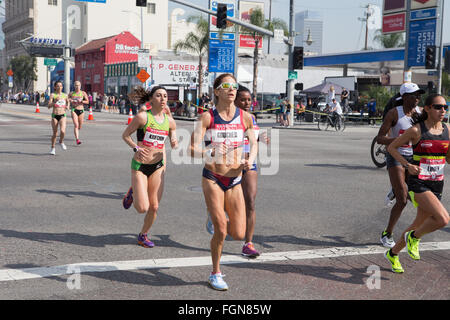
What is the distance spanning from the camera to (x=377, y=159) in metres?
13.8

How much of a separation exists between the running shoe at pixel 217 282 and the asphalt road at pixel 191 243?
0.20 feet

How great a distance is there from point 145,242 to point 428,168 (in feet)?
10.0

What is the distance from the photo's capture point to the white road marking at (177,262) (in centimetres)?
513

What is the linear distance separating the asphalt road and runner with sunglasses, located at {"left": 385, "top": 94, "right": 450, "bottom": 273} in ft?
1.42

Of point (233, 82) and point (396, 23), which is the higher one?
point (396, 23)

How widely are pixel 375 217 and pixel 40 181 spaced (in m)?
6.28

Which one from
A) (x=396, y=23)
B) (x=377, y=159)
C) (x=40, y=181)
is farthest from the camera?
(x=396, y=23)

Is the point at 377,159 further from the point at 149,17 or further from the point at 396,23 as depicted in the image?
the point at 149,17

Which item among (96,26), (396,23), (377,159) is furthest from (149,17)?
(377,159)

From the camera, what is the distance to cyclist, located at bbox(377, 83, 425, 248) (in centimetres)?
637

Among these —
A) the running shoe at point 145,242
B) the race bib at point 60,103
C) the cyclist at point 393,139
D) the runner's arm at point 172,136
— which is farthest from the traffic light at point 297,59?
the running shoe at point 145,242

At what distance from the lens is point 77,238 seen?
6.51 m

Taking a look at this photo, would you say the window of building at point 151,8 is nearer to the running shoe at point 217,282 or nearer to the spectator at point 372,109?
the spectator at point 372,109

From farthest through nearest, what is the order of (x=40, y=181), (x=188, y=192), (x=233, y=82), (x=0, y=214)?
1. (x=40, y=181)
2. (x=188, y=192)
3. (x=0, y=214)
4. (x=233, y=82)
